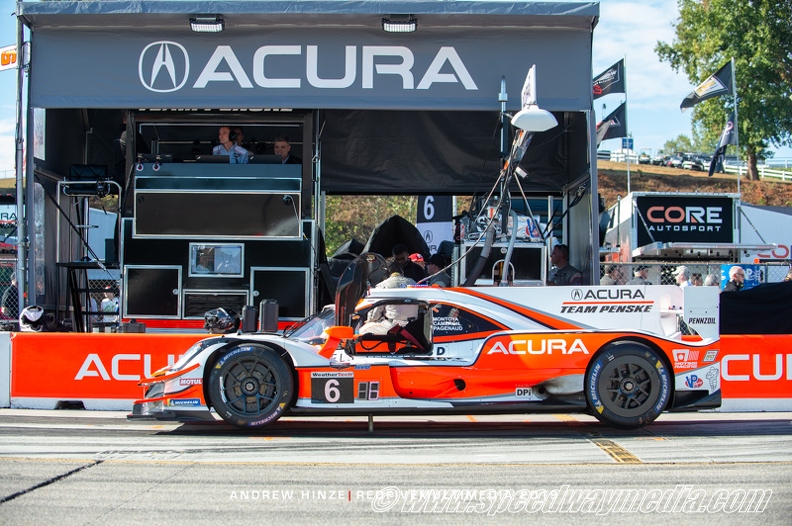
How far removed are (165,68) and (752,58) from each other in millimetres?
41393

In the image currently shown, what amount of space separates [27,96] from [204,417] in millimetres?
7104

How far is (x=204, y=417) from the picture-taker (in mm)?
7801

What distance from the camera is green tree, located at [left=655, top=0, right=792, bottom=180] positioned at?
45.8 m

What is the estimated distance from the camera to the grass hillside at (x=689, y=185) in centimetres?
5141

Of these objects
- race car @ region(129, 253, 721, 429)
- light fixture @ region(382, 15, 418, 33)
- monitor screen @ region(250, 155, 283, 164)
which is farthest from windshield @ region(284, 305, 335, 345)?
light fixture @ region(382, 15, 418, 33)

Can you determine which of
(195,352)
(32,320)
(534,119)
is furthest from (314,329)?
A: (32,320)

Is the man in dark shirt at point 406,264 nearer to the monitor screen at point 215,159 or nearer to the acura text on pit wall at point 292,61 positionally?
the acura text on pit wall at point 292,61

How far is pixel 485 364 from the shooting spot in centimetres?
792

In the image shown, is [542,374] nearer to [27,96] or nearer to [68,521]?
[68,521]

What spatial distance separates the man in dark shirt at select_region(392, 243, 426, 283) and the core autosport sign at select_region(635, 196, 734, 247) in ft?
30.6

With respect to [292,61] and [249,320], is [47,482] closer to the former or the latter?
[249,320]

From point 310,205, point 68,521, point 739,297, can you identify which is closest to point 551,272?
point 739,297

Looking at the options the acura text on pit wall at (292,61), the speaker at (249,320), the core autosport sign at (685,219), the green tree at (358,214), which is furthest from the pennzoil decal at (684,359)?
the green tree at (358,214)

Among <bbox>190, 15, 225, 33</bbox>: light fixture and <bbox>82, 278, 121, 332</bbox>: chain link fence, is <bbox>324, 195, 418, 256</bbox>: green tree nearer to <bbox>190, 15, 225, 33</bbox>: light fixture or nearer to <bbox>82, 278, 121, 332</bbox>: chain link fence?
<bbox>82, 278, 121, 332</bbox>: chain link fence
